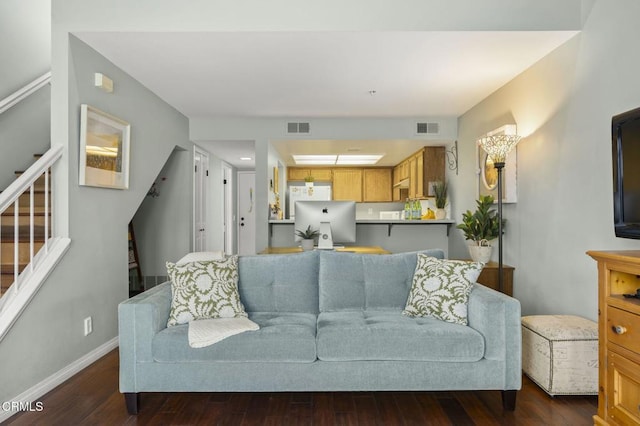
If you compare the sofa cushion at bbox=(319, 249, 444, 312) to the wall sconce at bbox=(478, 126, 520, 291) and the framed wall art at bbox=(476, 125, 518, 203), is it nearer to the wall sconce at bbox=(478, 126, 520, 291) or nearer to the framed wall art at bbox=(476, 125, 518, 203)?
the wall sconce at bbox=(478, 126, 520, 291)

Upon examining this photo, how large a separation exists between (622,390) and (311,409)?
1.58 metres

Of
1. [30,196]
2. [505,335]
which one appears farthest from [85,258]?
[505,335]

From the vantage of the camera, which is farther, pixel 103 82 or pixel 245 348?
pixel 103 82

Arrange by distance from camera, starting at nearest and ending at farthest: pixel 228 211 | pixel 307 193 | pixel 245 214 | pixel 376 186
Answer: pixel 307 193 → pixel 376 186 → pixel 228 211 → pixel 245 214

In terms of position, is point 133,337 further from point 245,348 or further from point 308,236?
point 308,236

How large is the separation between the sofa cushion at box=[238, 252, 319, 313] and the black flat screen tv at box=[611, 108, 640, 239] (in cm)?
190

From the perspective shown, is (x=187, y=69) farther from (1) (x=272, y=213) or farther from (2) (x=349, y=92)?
(1) (x=272, y=213)

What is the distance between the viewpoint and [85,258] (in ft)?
10.4

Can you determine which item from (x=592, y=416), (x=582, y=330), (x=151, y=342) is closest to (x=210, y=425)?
(x=151, y=342)

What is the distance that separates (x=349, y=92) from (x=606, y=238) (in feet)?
8.89

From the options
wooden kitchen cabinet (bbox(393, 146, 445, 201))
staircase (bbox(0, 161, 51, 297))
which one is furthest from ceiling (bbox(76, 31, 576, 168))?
staircase (bbox(0, 161, 51, 297))

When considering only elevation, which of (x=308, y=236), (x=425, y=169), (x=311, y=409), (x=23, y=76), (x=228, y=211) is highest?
(x=23, y=76)

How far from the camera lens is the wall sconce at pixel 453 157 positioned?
5.68m

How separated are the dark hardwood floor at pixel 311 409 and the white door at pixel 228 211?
564 cm
